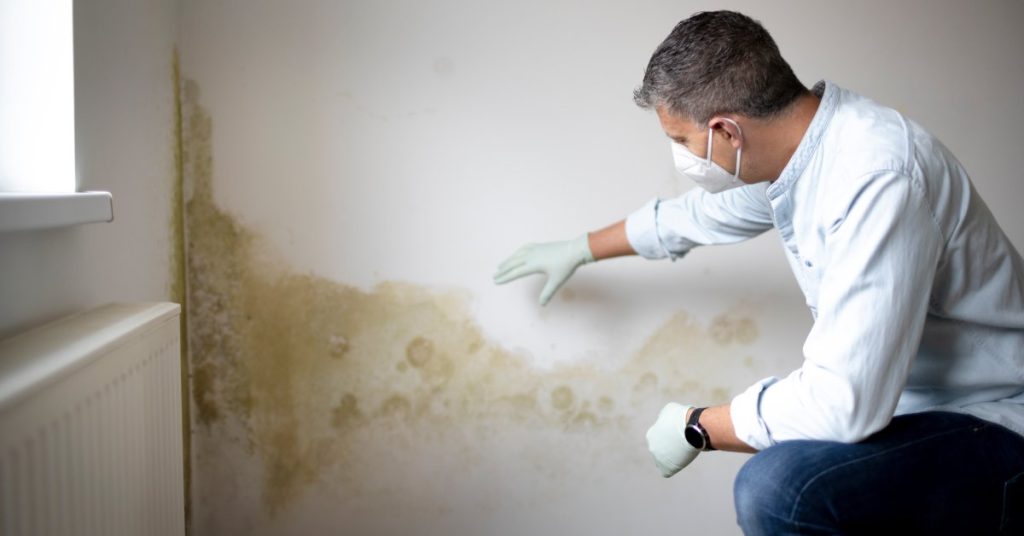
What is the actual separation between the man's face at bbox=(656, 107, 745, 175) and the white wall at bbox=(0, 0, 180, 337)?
2.98ft

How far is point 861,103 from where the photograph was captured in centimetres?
132

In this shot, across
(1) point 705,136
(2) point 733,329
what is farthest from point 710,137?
(2) point 733,329

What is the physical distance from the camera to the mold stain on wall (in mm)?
1882

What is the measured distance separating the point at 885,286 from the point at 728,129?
14.0 inches

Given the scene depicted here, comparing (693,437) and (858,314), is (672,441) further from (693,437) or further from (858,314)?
(858,314)

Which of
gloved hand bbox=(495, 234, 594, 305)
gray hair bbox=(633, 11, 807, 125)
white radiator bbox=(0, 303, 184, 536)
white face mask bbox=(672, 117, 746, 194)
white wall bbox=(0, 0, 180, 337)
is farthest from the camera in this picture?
gloved hand bbox=(495, 234, 594, 305)

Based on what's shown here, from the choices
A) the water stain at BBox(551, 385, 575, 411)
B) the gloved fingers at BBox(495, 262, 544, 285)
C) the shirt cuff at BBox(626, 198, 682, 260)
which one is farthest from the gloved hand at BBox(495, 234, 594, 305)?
the water stain at BBox(551, 385, 575, 411)

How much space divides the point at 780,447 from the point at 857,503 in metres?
0.13

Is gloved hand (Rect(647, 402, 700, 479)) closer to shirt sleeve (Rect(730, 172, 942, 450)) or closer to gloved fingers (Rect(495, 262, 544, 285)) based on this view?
shirt sleeve (Rect(730, 172, 942, 450))

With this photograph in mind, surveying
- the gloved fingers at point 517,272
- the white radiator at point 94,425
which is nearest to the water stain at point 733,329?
the gloved fingers at point 517,272

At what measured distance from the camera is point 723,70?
4.21 feet

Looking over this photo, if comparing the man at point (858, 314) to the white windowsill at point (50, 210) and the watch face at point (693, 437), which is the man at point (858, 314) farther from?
the white windowsill at point (50, 210)

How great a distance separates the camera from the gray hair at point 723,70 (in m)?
1.28

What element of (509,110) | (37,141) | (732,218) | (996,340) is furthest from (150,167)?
(996,340)
